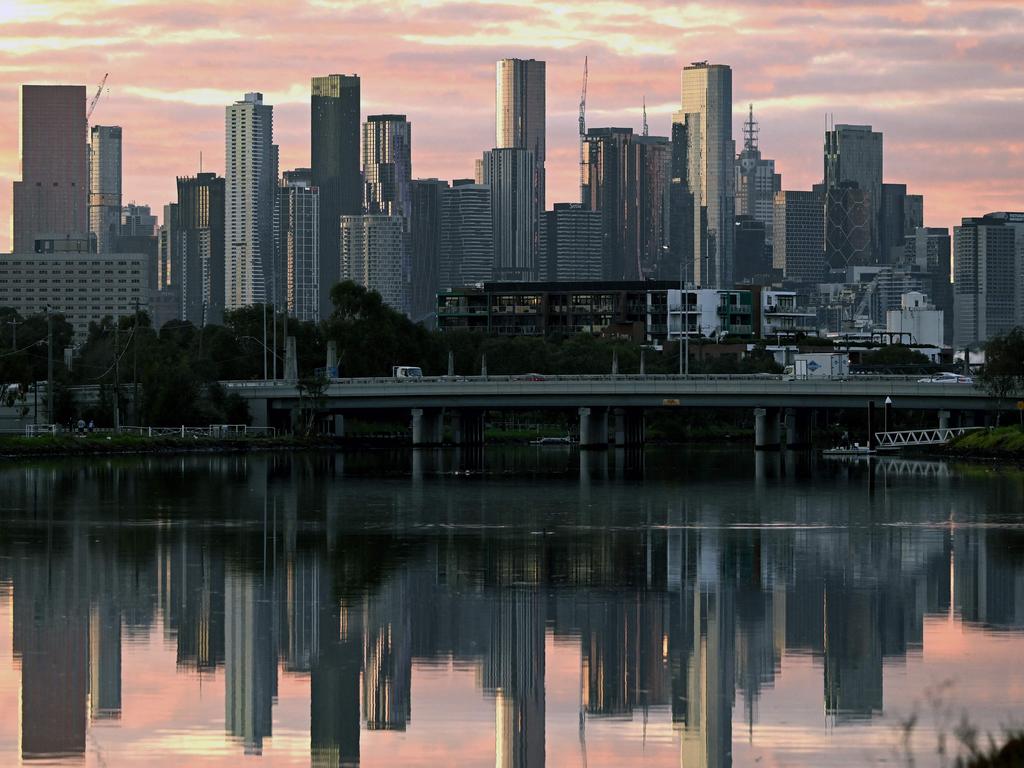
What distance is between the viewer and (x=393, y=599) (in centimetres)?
4166

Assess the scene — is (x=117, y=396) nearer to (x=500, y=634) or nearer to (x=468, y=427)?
(x=468, y=427)

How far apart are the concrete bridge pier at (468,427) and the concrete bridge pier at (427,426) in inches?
115

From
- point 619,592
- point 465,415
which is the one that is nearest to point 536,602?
point 619,592

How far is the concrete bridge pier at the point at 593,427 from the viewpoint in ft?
514

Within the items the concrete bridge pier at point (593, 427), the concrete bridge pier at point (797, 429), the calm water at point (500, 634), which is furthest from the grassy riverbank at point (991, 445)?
the calm water at point (500, 634)

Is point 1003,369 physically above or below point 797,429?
above

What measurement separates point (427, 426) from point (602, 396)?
67.4ft

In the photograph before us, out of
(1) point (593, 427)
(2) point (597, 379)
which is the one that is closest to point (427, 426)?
(1) point (593, 427)

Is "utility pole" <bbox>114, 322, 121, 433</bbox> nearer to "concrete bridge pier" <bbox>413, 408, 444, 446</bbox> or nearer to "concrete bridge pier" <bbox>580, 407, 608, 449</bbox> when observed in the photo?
"concrete bridge pier" <bbox>413, 408, 444, 446</bbox>

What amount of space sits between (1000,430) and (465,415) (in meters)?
50.9

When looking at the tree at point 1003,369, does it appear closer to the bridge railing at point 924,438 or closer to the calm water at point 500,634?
the bridge railing at point 924,438

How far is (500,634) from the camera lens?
36.6 metres

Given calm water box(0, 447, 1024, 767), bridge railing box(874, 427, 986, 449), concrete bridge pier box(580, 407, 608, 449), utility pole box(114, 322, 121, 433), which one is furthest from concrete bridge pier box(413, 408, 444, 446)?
calm water box(0, 447, 1024, 767)

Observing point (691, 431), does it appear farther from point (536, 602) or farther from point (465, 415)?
point (536, 602)
